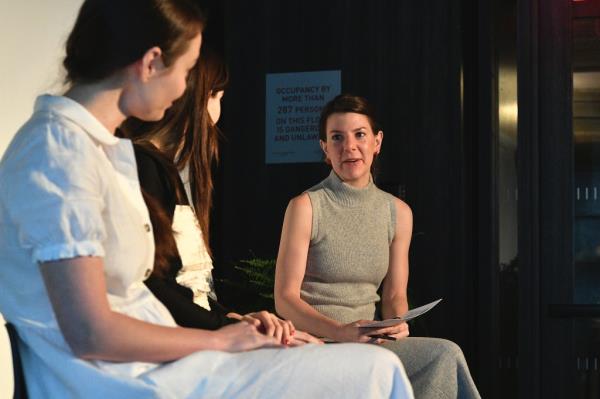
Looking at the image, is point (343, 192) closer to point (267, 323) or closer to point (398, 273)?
point (398, 273)

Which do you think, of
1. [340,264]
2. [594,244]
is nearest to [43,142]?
[340,264]

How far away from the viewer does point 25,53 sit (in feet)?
11.7

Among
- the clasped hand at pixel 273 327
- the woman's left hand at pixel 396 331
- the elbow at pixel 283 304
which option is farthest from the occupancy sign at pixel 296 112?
the clasped hand at pixel 273 327

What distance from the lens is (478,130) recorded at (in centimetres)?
464

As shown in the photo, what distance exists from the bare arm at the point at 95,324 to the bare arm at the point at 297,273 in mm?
1608

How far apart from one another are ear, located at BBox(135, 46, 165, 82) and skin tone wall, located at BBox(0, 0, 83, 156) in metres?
1.80

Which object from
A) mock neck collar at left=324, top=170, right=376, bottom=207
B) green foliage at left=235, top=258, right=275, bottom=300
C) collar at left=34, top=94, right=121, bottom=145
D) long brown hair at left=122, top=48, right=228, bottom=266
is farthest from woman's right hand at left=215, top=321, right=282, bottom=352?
green foliage at left=235, top=258, right=275, bottom=300

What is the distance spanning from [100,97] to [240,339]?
0.46m

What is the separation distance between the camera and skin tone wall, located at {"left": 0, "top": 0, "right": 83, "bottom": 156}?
3445mm

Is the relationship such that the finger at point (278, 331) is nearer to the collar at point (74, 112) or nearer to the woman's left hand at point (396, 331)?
the collar at point (74, 112)

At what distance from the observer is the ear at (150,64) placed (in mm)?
1611

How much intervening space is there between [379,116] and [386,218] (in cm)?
125

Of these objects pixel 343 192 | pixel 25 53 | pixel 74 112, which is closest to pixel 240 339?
pixel 74 112

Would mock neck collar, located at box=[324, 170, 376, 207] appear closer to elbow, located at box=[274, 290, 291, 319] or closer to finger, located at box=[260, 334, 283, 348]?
elbow, located at box=[274, 290, 291, 319]
